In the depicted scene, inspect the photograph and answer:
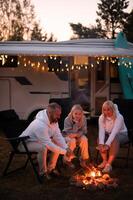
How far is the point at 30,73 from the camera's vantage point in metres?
11.2

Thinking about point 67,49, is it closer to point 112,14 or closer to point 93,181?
point 93,181

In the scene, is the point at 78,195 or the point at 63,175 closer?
the point at 78,195

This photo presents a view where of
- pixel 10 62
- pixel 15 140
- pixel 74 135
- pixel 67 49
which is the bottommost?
pixel 74 135

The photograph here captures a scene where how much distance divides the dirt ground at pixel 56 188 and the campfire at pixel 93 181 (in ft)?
0.18

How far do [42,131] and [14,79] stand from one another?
536 centimetres

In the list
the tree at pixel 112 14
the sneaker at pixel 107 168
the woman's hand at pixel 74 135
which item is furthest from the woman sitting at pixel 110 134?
the tree at pixel 112 14

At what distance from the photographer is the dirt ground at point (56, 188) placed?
546 cm

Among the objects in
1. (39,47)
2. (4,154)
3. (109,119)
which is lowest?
(4,154)

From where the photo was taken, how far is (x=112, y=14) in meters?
40.3

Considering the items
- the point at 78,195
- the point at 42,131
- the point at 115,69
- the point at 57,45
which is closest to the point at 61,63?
the point at 57,45

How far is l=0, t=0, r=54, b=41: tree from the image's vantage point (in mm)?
27375

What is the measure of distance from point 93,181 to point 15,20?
23.2 meters

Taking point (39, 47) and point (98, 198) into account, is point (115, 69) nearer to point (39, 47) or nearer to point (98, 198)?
point (39, 47)

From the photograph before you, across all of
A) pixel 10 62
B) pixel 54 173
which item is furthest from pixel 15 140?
pixel 10 62
